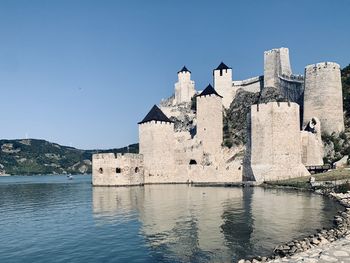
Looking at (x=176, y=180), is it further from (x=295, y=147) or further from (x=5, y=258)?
(x=5, y=258)

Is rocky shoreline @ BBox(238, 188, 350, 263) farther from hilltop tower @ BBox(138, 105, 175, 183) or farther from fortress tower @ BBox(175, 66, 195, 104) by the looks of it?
fortress tower @ BBox(175, 66, 195, 104)

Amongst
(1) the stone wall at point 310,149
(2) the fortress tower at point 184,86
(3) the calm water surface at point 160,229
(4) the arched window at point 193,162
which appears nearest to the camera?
(3) the calm water surface at point 160,229

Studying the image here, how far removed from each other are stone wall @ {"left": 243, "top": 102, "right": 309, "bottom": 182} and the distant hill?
115239mm

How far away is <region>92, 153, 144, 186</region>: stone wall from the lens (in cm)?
3809

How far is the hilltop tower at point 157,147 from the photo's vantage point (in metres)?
39.8

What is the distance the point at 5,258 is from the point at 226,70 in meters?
44.3

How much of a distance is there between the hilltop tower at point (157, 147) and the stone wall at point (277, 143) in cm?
1006

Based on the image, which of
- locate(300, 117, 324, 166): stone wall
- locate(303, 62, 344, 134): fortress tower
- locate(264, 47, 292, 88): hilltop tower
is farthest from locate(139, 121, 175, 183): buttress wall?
locate(264, 47, 292, 88): hilltop tower

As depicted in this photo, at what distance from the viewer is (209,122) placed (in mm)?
43719

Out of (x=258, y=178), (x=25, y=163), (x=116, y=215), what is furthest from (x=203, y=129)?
(x=25, y=163)

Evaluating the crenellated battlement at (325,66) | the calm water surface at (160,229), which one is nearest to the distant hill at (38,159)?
the crenellated battlement at (325,66)

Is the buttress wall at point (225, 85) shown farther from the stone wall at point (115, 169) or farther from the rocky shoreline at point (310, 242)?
the rocky shoreline at point (310, 242)

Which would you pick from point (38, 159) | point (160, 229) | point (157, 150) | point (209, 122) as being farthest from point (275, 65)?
point (38, 159)

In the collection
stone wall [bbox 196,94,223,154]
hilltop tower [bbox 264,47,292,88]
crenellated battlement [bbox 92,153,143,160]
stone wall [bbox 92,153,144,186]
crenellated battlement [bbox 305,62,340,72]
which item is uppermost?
hilltop tower [bbox 264,47,292,88]
